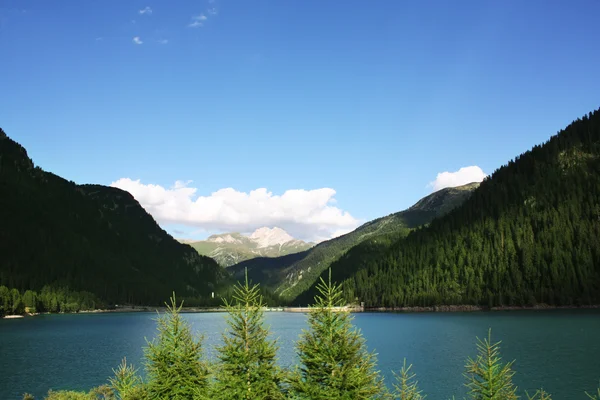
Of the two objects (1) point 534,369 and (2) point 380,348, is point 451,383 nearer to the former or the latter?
(1) point 534,369

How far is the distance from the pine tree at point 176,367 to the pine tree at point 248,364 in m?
2.07

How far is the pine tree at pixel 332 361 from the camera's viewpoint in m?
23.6

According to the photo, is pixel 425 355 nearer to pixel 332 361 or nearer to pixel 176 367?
pixel 176 367

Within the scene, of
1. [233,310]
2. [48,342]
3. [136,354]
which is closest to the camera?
[233,310]

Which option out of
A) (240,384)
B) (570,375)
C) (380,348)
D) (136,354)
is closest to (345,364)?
(240,384)

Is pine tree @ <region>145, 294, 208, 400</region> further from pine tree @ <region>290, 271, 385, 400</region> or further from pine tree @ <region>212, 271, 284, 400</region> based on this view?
pine tree @ <region>290, 271, 385, 400</region>

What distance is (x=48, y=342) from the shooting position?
130 metres

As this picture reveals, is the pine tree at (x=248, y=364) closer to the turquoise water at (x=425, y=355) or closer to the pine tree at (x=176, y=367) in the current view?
the pine tree at (x=176, y=367)

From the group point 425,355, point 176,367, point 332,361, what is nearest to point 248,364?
point 332,361

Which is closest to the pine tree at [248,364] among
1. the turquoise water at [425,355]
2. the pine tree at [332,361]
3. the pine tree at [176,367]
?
the pine tree at [332,361]

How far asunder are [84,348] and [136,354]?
20214 millimetres

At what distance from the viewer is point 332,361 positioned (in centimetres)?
2395

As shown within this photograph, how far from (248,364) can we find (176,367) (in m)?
5.22

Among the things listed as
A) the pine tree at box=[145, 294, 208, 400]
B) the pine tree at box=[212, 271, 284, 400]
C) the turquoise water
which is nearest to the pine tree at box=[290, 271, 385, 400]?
the pine tree at box=[212, 271, 284, 400]
